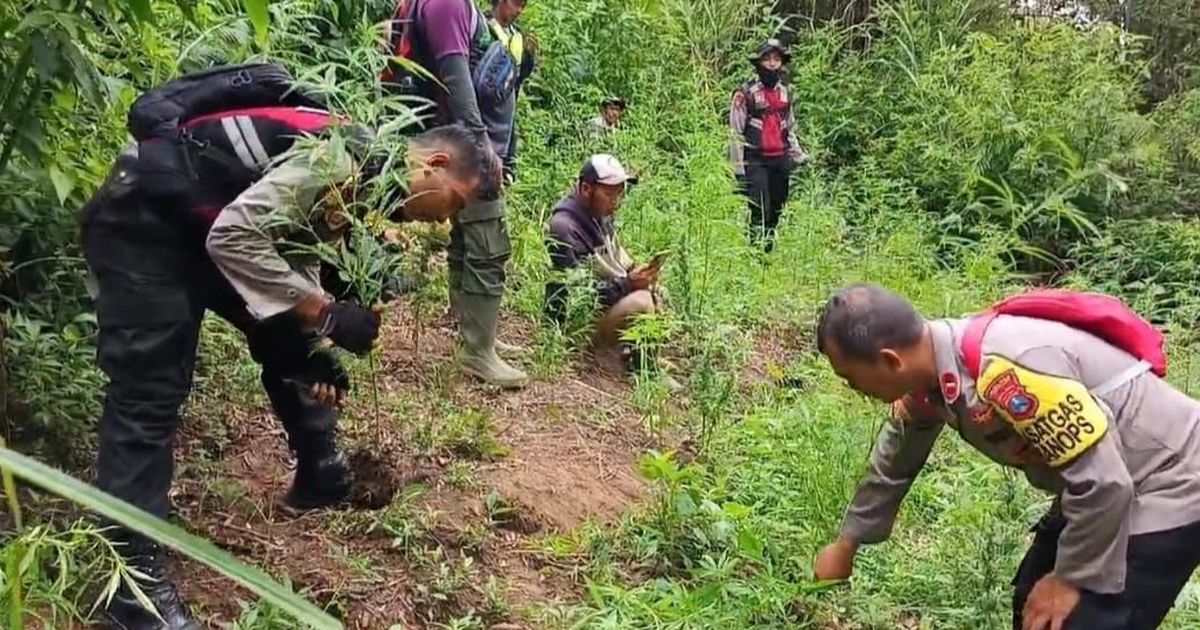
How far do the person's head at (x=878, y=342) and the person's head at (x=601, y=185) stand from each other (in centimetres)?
322

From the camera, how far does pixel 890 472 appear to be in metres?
3.19

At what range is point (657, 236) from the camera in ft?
25.2

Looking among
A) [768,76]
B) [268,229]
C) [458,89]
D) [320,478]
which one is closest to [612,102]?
[768,76]

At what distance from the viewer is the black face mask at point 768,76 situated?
970 centimetres

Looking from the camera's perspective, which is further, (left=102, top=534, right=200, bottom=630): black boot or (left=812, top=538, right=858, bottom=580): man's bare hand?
(left=812, top=538, right=858, bottom=580): man's bare hand

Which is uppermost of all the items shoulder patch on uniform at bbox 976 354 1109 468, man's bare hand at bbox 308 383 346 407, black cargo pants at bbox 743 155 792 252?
shoulder patch on uniform at bbox 976 354 1109 468

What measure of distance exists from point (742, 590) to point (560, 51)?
8177 mm

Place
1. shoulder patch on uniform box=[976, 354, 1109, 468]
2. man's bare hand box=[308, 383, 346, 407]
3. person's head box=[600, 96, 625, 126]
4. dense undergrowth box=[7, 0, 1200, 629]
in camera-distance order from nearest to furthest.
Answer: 1. shoulder patch on uniform box=[976, 354, 1109, 468]
2. man's bare hand box=[308, 383, 346, 407]
3. dense undergrowth box=[7, 0, 1200, 629]
4. person's head box=[600, 96, 625, 126]

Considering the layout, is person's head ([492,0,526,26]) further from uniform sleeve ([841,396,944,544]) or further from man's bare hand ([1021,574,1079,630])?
man's bare hand ([1021,574,1079,630])

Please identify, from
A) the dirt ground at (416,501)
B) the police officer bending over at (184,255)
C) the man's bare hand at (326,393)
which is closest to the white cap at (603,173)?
the dirt ground at (416,501)

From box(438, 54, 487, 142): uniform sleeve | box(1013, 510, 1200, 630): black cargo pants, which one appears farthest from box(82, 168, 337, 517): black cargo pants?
box(1013, 510, 1200, 630): black cargo pants

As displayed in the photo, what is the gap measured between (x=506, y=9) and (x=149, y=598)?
3.56 metres

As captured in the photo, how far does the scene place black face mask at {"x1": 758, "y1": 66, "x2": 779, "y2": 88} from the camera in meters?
9.70

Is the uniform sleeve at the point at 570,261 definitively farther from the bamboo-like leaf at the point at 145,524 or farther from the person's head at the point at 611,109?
the bamboo-like leaf at the point at 145,524
